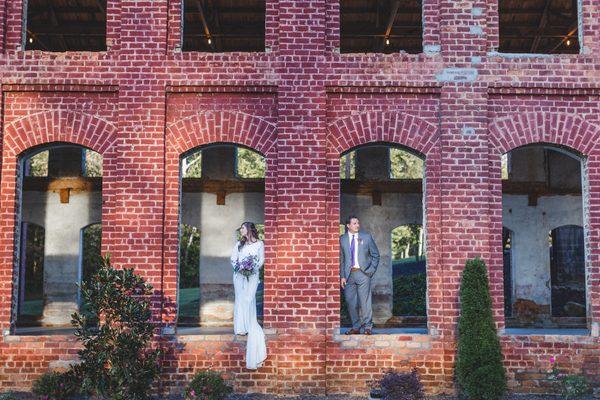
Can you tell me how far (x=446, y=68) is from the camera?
899 cm

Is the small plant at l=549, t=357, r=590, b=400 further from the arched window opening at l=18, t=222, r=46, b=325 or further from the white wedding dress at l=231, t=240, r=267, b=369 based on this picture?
the arched window opening at l=18, t=222, r=46, b=325

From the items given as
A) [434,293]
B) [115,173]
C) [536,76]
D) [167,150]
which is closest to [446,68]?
[536,76]

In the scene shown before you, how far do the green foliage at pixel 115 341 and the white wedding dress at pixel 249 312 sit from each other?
1.26 meters

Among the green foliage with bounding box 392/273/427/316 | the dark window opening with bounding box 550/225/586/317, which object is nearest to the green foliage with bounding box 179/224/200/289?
the green foliage with bounding box 392/273/427/316

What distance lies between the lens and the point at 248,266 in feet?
28.2

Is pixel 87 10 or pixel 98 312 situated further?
pixel 87 10

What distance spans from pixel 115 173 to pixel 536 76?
21.5 feet

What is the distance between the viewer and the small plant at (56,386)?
7930 millimetres

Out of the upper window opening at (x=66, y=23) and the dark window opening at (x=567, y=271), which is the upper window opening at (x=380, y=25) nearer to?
the upper window opening at (x=66, y=23)

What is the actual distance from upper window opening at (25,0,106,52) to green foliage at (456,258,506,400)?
30.0 feet

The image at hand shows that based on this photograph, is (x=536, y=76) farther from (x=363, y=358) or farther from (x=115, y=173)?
(x=115, y=173)

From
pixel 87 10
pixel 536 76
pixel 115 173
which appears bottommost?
pixel 115 173

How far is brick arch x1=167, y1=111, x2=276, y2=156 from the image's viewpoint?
885 cm

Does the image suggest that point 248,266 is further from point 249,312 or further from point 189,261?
point 189,261
